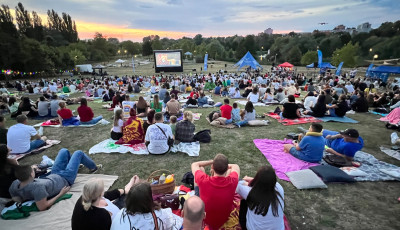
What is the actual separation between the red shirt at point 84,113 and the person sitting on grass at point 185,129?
14.0 feet

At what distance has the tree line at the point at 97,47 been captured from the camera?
30.5 metres

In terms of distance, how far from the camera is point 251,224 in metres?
2.39

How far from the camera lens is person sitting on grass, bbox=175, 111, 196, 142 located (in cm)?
574

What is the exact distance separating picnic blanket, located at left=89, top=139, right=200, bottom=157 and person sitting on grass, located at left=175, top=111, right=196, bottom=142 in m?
0.18

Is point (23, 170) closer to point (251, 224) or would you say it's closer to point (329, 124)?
point (251, 224)

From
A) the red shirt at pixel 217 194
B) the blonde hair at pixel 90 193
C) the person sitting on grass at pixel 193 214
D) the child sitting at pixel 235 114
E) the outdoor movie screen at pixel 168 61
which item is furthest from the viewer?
the outdoor movie screen at pixel 168 61

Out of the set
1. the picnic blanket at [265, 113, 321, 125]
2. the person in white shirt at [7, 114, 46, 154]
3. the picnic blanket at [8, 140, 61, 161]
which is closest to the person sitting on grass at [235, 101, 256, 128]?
the picnic blanket at [265, 113, 321, 125]

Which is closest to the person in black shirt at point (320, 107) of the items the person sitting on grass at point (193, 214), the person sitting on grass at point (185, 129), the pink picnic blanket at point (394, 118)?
the pink picnic blanket at point (394, 118)

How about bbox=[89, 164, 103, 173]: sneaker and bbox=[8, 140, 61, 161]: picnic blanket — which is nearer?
bbox=[89, 164, 103, 173]: sneaker

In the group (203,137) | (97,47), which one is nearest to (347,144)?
(203,137)

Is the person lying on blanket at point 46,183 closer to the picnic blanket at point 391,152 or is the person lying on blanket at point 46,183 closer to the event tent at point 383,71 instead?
the picnic blanket at point 391,152

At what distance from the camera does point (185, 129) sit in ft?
18.9

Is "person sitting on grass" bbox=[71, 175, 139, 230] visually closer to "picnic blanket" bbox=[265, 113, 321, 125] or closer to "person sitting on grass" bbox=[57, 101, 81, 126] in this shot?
"person sitting on grass" bbox=[57, 101, 81, 126]

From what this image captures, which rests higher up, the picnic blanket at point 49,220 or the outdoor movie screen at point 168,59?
the outdoor movie screen at point 168,59
